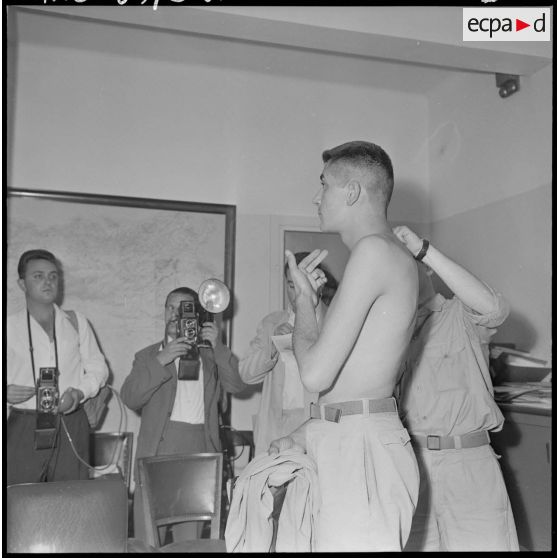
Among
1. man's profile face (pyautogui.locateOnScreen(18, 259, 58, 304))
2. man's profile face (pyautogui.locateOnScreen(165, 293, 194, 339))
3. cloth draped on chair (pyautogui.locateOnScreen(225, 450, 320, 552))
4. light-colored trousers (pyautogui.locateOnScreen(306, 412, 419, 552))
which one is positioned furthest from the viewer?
man's profile face (pyautogui.locateOnScreen(165, 293, 194, 339))

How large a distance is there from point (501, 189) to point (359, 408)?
2.64 metres

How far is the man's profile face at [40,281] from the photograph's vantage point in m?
3.36

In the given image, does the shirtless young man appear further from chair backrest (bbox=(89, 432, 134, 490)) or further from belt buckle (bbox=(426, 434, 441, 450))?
chair backrest (bbox=(89, 432, 134, 490))

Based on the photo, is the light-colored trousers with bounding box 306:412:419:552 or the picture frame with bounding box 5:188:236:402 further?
the picture frame with bounding box 5:188:236:402

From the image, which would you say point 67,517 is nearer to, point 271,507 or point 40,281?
point 271,507

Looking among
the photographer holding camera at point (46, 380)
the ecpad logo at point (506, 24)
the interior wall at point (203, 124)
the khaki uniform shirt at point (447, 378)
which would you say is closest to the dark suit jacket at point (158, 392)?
the photographer holding camera at point (46, 380)

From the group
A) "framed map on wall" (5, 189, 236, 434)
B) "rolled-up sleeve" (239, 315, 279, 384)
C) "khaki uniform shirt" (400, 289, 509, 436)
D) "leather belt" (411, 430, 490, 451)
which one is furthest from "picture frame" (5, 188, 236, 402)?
"leather belt" (411, 430, 490, 451)

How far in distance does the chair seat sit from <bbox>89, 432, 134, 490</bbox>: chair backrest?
1081mm

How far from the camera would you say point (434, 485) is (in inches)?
86.8

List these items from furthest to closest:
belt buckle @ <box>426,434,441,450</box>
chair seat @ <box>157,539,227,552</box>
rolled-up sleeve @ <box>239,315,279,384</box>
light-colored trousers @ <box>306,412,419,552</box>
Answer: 1. rolled-up sleeve @ <box>239,315,279,384</box>
2. chair seat @ <box>157,539,227,552</box>
3. belt buckle @ <box>426,434,441,450</box>
4. light-colored trousers @ <box>306,412,419,552</box>

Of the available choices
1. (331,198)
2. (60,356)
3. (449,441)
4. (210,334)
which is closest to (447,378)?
(449,441)

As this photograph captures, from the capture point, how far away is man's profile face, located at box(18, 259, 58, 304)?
3.36 m

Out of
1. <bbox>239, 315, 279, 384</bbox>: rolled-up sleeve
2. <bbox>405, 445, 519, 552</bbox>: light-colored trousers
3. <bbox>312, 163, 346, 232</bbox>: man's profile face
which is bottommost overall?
<bbox>405, 445, 519, 552</bbox>: light-colored trousers

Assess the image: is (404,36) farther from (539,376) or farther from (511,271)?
(539,376)
